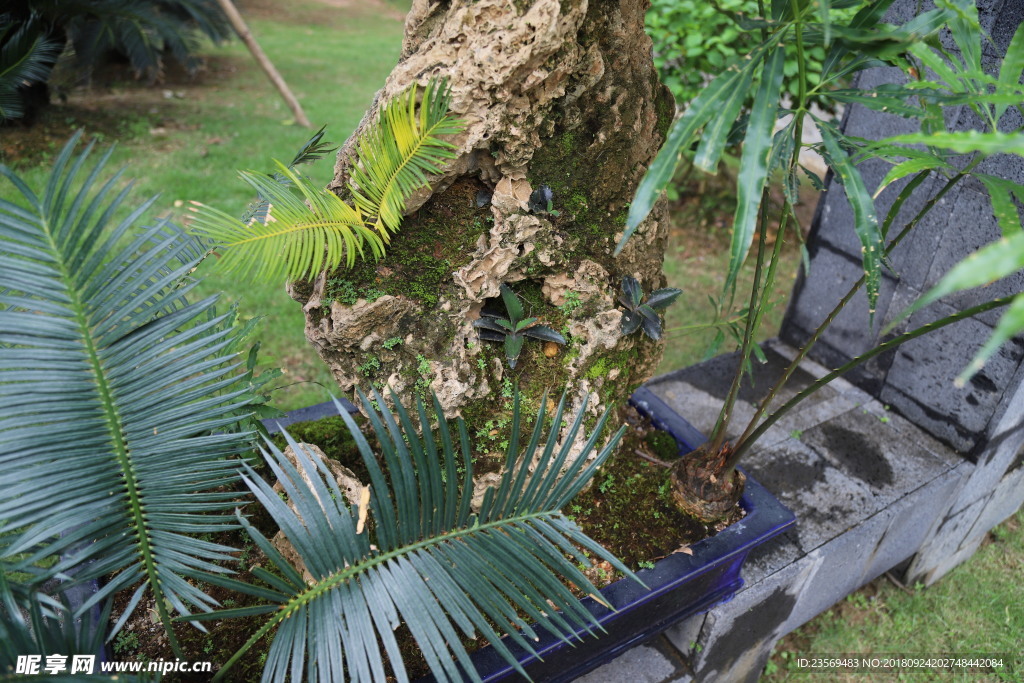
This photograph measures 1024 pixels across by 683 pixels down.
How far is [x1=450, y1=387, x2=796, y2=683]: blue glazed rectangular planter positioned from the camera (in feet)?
5.29

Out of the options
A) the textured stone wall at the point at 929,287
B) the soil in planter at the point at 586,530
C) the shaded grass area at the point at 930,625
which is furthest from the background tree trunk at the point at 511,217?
the shaded grass area at the point at 930,625

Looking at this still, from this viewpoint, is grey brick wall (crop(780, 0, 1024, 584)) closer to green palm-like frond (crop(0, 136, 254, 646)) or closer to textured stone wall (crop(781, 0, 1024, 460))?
textured stone wall (crop(781, 0, 1024, 460))

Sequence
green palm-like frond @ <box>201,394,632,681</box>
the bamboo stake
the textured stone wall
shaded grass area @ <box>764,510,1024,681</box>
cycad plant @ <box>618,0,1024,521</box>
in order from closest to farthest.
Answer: cycad plant @ <box>618,0,1024,521</box> → green palm-like frond @ <box>201,394,632,681</box> → the textured stone wall → shaded grass area @ <box>764,510,1024,681</box> → the bamboo stake

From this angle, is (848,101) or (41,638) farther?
(848,101)

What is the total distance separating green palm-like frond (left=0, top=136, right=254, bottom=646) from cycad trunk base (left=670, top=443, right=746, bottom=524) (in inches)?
48.8

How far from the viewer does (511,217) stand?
5.55 feet

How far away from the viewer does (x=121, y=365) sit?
1299 mm

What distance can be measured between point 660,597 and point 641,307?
0.78m

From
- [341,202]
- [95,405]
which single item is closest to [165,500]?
[95,405]

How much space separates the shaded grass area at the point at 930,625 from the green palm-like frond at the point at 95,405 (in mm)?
2045

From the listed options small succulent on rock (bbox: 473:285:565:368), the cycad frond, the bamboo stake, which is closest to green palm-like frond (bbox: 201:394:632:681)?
small succulent on rock (bbox: 473:285:565:368)

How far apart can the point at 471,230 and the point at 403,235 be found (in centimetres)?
18

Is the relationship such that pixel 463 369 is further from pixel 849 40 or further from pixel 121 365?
pixel 849 40

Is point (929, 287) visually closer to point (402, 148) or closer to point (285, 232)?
point (402, 148)
